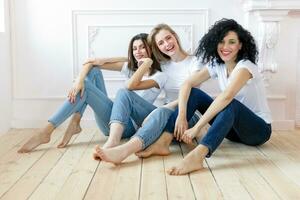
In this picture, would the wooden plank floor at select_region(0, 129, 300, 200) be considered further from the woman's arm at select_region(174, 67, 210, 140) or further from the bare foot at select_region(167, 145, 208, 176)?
the woman's arm at select_region(174, 67, 210, 140)

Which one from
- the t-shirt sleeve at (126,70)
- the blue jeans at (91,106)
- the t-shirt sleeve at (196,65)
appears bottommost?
the blue jeans at (91,106)

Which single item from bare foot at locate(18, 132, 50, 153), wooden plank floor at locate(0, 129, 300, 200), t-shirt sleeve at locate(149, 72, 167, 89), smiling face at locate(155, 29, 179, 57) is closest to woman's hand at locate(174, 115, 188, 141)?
wooden plank floor at locate(0, 129, 300, 200)

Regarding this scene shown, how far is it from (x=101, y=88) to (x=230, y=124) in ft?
3.02

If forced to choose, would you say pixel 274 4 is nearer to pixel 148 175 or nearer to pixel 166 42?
pixel 166 42

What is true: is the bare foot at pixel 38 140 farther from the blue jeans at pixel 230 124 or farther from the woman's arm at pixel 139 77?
the blue jeans at pixel 230 124

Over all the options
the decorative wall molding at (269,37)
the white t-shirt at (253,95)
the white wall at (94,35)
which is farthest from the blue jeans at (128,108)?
A: the decorative wall molding at (269,37)

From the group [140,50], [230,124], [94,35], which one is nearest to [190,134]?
[230,124]

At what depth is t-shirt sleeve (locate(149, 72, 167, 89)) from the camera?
2537 mm

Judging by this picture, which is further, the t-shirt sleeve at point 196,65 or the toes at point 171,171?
the t-shirt sleeve at point 196,65

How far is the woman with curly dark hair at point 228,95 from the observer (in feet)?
6.88

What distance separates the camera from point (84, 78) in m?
2.43

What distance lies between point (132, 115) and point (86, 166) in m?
0.46

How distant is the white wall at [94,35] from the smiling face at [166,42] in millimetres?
552

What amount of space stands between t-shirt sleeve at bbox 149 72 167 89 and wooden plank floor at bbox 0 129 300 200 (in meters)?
0.38
